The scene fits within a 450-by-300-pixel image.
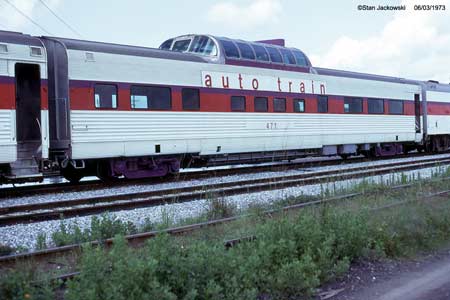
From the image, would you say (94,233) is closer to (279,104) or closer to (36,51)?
(36,51)

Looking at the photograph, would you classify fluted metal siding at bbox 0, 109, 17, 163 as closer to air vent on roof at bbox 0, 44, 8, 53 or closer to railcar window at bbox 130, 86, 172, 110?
air vent on roof at bbox 0, 44, 8, 53

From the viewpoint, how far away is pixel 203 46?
1738 cm

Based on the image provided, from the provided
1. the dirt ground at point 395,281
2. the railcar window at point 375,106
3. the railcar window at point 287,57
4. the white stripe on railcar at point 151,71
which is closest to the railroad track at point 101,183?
the white stripe on railcar at point 151,71

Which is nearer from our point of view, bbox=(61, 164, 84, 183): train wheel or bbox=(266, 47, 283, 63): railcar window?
bbox=(61, 164, 84, 183): train wheel

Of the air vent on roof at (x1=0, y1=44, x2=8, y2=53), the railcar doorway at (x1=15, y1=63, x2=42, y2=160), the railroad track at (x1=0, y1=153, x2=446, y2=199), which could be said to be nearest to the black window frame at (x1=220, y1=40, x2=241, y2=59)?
the railroad track at (x1=0, y1=153, x2=446, y2=199)

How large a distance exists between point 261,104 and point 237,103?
1165 mm

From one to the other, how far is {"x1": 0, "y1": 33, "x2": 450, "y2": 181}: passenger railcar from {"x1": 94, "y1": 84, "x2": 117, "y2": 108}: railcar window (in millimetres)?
26

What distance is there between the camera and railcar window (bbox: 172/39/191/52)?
58.4 feet

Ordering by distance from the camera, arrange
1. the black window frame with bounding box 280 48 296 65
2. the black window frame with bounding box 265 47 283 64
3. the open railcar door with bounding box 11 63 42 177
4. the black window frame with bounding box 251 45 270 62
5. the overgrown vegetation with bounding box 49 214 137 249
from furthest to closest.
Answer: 1. the black window frame with bounding box 280 48 296 65
2. the black window frame with bounding box 265 47 283 64
3. the black window frame with bounding box 251 45 270 62
4. the open railcar door with bounding box 11 63 42 177
5. the overgrown vegetation with bounding box 49 214 137 249

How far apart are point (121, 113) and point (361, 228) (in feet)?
27.9

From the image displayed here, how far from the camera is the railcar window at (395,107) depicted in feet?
80.5

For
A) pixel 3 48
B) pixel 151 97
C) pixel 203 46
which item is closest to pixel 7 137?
pixel 3 48

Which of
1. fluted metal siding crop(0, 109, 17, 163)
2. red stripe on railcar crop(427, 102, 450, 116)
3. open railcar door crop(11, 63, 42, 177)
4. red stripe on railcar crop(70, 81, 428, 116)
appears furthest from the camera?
red stripe on railcar crop(427, 102, 450, 116)

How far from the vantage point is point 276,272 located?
552 centimetres
